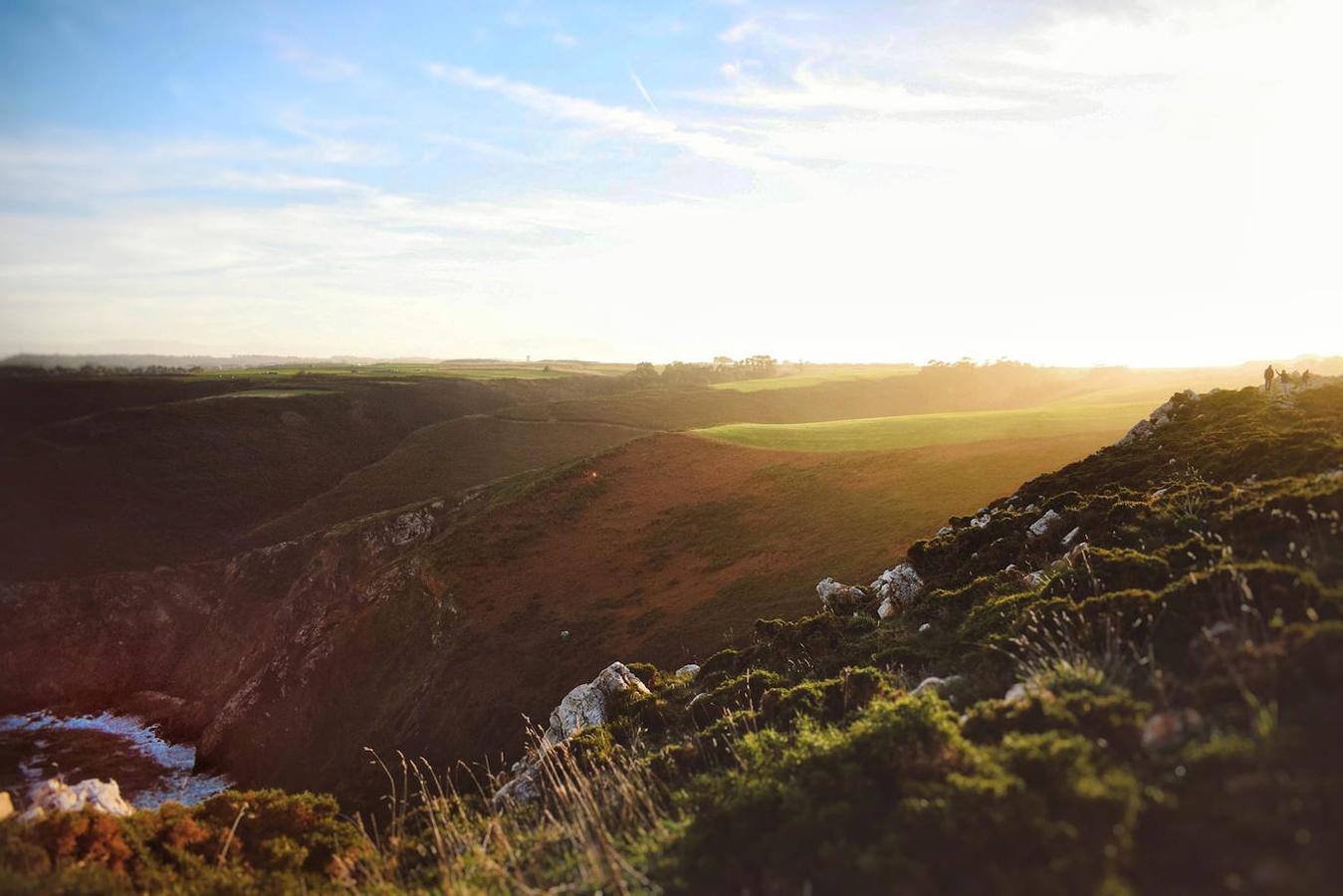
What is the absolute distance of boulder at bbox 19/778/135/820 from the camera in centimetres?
881

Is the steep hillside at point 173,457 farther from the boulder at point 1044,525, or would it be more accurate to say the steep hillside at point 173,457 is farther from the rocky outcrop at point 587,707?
the boulder at point 1044,525

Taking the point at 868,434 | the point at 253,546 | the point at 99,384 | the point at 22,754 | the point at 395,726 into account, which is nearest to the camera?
the point at 395,726

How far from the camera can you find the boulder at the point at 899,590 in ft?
54.2

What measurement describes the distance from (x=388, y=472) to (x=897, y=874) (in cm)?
5727

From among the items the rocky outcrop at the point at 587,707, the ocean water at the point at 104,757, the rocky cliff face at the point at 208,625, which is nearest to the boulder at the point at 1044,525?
the rocky outcrop at the point at 587,707

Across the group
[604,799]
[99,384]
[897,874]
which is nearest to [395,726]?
[604,799]

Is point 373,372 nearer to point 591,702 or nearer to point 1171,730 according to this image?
point 591,702

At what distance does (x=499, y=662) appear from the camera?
25406 millimetres

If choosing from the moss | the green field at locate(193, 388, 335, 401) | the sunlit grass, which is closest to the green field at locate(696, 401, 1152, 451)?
the moss

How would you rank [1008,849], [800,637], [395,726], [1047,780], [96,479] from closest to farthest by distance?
[1008,849], [1047,780], [800,637], [395,726], [96,479]

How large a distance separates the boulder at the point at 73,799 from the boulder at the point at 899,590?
48.2 ft

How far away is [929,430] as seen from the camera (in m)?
47.0

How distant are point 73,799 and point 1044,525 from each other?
18.9 metres

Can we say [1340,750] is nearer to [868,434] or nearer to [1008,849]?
[1008,849]
